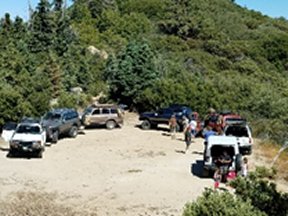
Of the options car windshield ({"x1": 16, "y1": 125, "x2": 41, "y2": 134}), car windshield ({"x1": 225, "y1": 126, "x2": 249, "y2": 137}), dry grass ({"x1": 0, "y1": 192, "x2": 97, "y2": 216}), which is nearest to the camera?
dry grass ({"x1": 0, "y1": 192, "x2": 97, "y2": 216})

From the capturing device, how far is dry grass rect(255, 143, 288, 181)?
2742 cm

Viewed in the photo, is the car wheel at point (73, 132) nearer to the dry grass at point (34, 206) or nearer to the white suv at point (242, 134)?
the white suv at point (242, 134)

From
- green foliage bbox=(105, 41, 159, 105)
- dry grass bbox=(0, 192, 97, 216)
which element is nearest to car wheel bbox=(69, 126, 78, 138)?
green foliage bbox=(105, 41, 159, 105)

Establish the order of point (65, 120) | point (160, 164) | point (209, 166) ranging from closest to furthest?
point (209, 166), point (160, 164), point (65, 120)

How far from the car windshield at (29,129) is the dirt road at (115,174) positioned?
1414 millimetres

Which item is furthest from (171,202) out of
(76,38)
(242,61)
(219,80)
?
(242,61)

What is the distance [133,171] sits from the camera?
2603 cm

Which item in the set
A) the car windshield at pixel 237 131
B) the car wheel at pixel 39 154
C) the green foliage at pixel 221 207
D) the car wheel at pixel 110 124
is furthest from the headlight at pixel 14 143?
the green foliage at pixel 221 207

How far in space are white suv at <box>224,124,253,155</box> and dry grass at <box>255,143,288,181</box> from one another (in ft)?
4.08

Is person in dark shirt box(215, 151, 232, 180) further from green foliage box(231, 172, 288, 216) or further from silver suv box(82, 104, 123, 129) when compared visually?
silver suv box(82, 104, 123, 129)

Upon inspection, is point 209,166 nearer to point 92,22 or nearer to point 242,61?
point 242,61

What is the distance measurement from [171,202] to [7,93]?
21206 millimetres

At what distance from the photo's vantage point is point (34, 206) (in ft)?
65.5

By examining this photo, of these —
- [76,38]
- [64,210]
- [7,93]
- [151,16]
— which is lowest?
[64,210]
